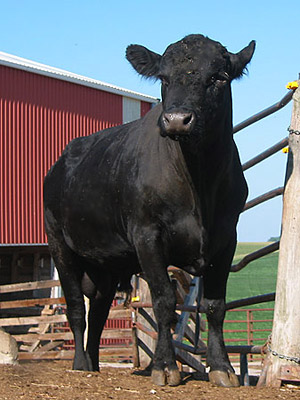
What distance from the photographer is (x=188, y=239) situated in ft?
15.8

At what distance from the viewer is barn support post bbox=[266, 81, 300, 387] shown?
4.69 m

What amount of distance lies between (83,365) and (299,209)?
242 centimetres

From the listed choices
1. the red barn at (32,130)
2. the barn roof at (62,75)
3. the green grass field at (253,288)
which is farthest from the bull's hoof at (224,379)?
the green grass field at (253,288)

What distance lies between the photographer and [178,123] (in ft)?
13.8

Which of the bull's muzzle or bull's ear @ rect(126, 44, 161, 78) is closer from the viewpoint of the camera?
the bull's muzzle

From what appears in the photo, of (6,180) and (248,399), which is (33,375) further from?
(6,180)

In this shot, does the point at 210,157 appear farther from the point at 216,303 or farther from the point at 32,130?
the point at 32,130

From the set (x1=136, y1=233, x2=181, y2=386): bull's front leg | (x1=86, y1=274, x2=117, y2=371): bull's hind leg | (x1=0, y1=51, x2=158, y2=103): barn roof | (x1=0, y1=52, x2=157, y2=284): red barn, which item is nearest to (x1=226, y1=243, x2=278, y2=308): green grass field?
(x1=0, y1=51, x2=158, y2=103): barn roof

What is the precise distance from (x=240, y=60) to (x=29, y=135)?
15804 mm

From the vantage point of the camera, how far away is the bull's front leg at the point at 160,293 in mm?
4758

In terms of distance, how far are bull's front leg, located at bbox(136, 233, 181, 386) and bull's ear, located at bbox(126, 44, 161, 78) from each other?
3.85ft

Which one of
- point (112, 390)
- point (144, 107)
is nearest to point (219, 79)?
point (112, 390)

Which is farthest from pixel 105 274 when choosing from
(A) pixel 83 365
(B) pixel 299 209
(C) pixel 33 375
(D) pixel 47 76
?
(D) pixel 47 76

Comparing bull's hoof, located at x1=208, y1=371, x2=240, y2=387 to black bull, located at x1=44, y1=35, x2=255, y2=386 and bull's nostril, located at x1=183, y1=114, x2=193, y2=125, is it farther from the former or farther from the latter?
bull's nostril, located at x1=183, y1=114, x2=193, y2=125
